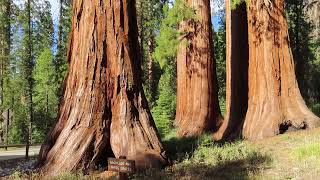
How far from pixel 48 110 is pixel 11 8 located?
35.4 feet

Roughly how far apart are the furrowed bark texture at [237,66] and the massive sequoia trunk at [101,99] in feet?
20.8

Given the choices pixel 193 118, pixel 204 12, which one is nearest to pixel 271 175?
pixel 193 118

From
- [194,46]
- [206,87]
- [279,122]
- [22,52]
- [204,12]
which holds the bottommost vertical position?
[279,122]

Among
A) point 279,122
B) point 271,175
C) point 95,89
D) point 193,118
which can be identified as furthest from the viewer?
point 193,118

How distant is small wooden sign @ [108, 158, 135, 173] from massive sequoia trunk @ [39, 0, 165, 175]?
5.80 ft

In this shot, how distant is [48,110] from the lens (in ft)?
166

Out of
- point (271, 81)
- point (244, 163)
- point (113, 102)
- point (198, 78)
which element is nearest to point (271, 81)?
point (271, 81)

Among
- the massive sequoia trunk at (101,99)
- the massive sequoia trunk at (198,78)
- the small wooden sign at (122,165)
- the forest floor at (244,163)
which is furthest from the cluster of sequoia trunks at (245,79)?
the small wooden sign at (122,165)

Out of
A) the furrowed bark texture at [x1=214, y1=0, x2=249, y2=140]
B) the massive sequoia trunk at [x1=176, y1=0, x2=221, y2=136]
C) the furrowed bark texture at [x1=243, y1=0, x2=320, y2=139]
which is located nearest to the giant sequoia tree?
the furrowed bark texture at [x1=243, y1=0, x2=320, y2=139]

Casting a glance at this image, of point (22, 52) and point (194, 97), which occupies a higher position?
point (22, 52)

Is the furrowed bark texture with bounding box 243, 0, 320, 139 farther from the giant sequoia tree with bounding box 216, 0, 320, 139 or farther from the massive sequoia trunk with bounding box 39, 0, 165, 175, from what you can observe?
the massive sequoia trunk with bounding box 39, 0, 165, 175

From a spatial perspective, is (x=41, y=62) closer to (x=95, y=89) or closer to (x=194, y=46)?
(x=194, y=46)

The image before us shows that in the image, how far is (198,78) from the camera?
54.4 feet

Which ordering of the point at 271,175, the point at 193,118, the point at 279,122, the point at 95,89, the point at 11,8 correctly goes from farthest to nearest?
the point at 11,8 < the point at 193,118 < the point at 279,122 < the point at 95,89 < the point at 271,175
